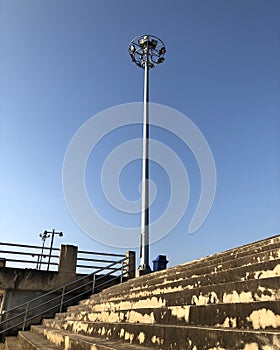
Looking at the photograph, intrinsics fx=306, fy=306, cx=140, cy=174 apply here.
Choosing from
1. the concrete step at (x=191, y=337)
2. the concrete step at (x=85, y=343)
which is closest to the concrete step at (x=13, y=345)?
the concrete step at (x=85, y=343)

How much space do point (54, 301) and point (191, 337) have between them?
8.29 m

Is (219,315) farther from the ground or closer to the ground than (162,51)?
closer to the ground

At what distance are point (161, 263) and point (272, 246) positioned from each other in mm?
7629

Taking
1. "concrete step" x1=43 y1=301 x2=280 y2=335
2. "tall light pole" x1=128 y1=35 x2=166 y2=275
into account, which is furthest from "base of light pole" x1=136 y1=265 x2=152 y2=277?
"concrete step" x1=43 y1=301 x2=280 y2=335

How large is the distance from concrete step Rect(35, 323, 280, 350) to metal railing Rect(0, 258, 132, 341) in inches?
246

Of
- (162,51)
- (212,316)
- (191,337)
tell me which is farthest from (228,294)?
(162,51)

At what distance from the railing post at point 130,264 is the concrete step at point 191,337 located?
7.37 meters

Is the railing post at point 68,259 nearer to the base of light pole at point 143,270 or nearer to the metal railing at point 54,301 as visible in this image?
the metal railing at point 54,301

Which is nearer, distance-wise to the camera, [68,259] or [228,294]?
[228,294]

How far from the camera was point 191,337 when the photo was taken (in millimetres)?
2160

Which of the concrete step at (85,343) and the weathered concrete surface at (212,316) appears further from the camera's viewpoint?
the concrete step at (85,343)

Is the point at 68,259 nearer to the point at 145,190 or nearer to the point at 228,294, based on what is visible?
the point at 145,190

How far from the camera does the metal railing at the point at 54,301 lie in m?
8.56

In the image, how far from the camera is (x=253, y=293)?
7.73 ft
